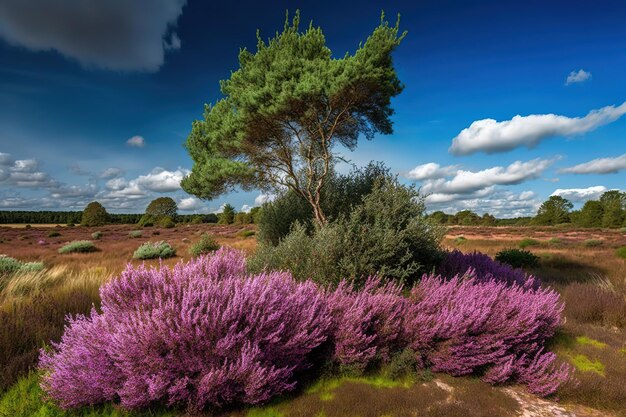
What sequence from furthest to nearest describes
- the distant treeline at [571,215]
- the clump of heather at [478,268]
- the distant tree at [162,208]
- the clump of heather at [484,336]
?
the distant tree at [162,208] < the distant treeline at [571,215] < the clump of heather at [478,268] < the clump of heather at [484,336]

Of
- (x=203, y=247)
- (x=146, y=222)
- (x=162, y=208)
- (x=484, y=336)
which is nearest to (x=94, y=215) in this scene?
(x=146, y=222)

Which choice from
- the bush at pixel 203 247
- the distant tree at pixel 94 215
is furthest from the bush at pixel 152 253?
the distant tree at pixel 94 215

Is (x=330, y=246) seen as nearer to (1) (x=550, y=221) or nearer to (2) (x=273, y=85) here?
(2) (x=273, y=85)

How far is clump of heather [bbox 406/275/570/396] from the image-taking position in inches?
147

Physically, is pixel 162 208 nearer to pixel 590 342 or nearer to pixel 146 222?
pixel 146 222

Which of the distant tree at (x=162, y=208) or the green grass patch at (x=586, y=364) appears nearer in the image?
the green grass patch at (x=586, y=364)

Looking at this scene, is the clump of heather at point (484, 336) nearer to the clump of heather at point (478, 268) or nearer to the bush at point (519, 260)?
the clump of heather at point (478, 268)

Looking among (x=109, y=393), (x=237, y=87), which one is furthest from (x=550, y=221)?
(x=109, y=393)

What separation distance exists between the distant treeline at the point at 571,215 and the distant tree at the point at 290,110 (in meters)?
48.1

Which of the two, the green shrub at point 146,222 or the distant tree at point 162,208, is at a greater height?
the distant tree at point 162,208

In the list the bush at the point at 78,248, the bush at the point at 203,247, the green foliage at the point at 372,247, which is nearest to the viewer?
the green foliage at the point at 372,247

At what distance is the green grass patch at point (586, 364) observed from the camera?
413 centimetres

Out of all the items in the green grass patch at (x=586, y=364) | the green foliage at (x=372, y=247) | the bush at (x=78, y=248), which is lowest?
the green grass patch at (x=586, y=364)

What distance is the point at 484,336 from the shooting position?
4.14m
